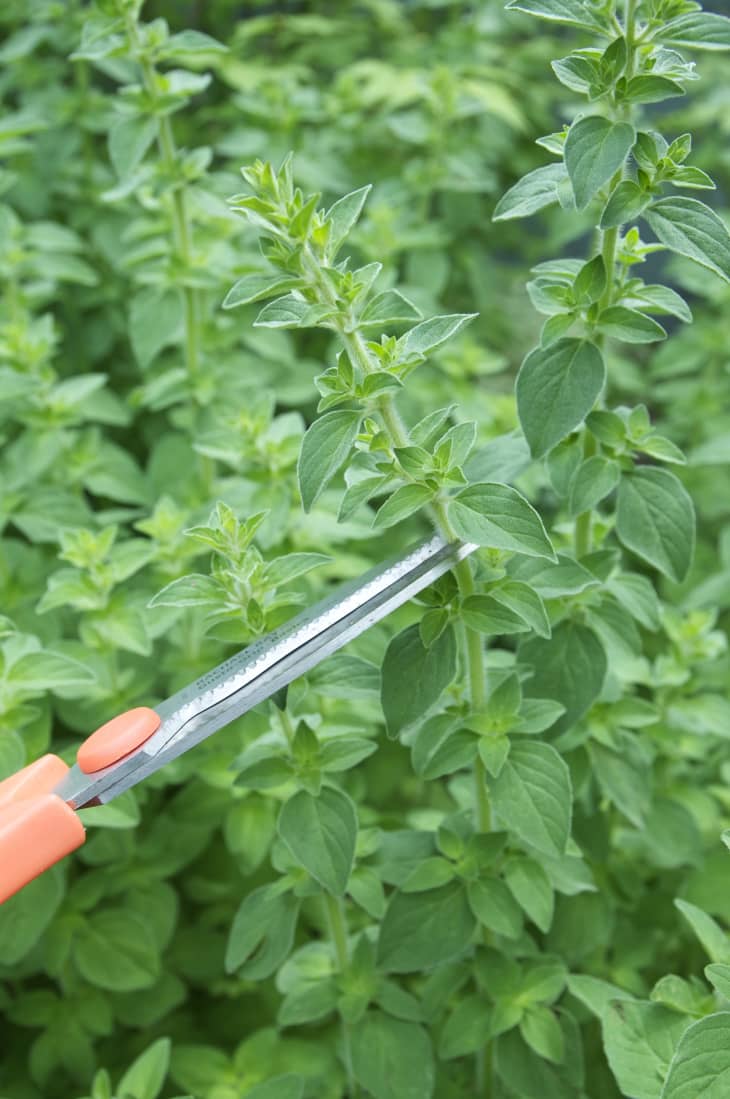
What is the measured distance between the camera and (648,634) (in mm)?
1681

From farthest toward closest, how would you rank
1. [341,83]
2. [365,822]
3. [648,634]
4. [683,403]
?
[341,83]
[683,403]
[648,634]
[365,822]

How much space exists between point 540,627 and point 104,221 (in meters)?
1.32

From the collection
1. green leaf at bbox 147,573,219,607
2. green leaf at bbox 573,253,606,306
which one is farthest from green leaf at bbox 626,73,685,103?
green leaf at bbox 147,573,219,607

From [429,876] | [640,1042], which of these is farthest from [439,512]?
[640,1042]

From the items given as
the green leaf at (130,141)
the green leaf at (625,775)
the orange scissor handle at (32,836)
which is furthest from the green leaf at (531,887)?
the green leaf at (130,141)

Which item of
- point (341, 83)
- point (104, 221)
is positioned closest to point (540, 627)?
point (104, 221)

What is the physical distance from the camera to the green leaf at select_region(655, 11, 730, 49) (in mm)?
806

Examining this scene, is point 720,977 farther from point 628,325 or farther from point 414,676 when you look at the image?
point 628,325

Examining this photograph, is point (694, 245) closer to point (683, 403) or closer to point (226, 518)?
point (226, 518)

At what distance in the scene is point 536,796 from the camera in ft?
3.05

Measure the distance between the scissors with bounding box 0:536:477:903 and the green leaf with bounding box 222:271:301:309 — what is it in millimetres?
223

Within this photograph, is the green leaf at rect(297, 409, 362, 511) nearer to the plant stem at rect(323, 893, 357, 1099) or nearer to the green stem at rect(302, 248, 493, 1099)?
the green stem at rect(302, 248, 493, 1099)

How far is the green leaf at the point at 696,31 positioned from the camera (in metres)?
0.81

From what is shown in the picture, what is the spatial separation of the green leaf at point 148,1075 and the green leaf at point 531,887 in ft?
1.14
